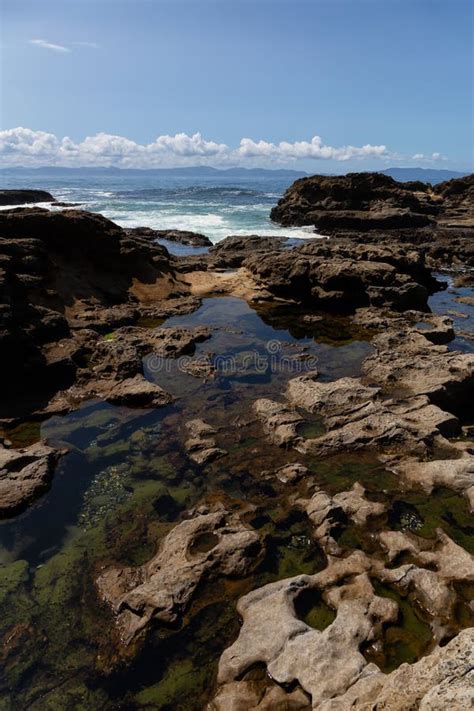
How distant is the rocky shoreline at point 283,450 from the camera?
6746 mm

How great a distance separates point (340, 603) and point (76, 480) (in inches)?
284

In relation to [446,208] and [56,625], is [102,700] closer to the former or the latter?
[56,625]

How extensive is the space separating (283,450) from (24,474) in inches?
268

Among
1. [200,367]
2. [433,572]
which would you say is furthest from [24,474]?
[433,572]

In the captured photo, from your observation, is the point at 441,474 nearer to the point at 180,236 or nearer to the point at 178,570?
the point at 178,570

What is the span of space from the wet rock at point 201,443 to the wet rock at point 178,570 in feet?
7.60

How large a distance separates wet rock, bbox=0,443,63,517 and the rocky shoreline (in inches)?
1.8

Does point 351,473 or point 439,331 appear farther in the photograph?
point 439,331

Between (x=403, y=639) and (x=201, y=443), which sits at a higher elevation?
(x=201, y=443)

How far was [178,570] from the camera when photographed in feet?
27.9

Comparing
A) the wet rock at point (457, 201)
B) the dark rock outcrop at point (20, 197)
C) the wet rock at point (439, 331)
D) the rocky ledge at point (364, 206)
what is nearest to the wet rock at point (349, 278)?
the wet rock at point (439, 331)

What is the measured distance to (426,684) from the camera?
14.9ft

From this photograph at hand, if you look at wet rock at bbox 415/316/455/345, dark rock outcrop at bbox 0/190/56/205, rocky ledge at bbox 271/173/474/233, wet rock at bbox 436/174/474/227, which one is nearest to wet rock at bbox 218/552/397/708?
wet rock at bbox 415/316/455/345

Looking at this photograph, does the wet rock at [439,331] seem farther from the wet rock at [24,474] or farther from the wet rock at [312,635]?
the wet rock at [24,474]
